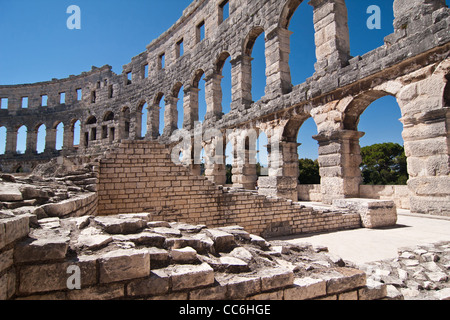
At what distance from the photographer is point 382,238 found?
17.4 ft

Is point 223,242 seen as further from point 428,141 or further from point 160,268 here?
point 428,141

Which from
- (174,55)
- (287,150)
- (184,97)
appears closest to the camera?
(287,150)

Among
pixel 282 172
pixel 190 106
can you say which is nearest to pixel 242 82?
pixel 190 106

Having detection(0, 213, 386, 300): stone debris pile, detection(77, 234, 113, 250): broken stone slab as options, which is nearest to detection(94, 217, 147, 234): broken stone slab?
detection(0, 213, 386, 300): stone debris pile

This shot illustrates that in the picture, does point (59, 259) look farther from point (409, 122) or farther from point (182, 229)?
point (409, 122)

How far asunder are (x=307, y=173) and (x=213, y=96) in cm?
1702

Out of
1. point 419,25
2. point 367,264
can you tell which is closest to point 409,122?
point 419,25

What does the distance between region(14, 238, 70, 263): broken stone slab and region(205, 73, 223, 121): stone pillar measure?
12.3 meters

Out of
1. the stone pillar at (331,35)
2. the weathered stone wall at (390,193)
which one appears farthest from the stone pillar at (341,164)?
the stone pillar at (331,35)

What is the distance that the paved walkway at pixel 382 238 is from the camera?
14.5ft

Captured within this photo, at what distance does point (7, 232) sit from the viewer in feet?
5.41

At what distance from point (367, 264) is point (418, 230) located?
8.58 feet

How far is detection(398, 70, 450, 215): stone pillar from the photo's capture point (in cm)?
573

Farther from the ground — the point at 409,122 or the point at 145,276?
the point at 409,122
